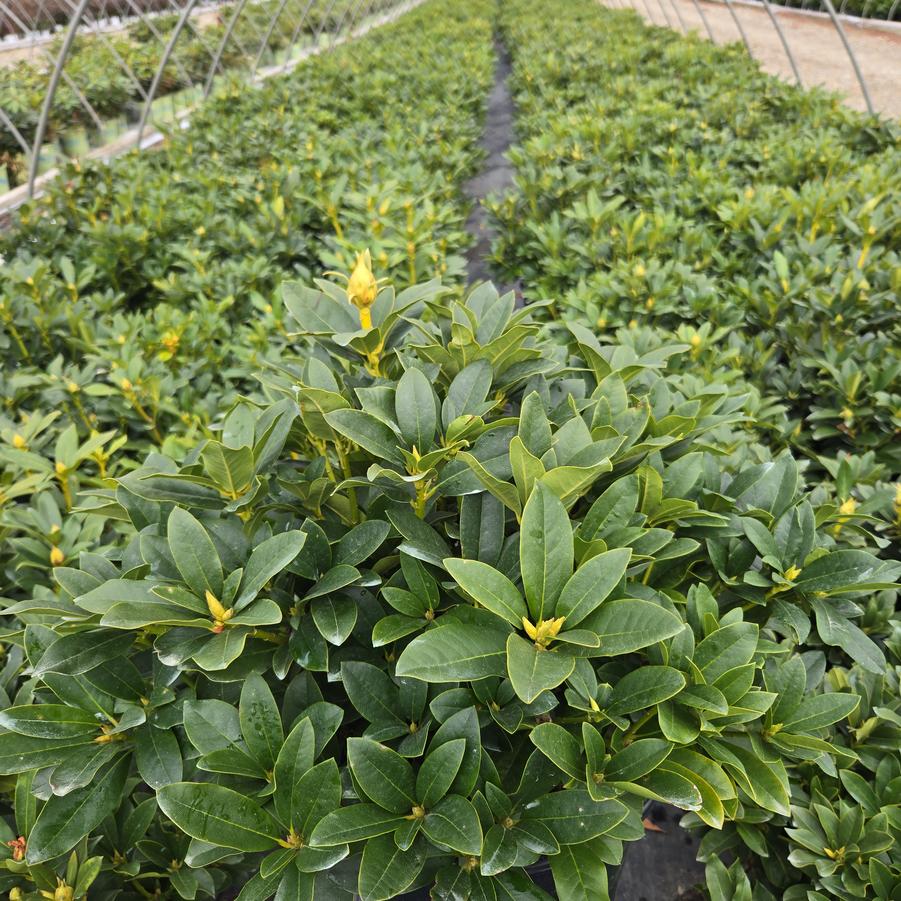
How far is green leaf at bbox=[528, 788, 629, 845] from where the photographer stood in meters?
0.79

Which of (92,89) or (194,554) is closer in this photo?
(194,554)

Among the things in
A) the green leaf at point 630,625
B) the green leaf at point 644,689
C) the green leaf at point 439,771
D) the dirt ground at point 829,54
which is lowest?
the dirt ground at point 829,54

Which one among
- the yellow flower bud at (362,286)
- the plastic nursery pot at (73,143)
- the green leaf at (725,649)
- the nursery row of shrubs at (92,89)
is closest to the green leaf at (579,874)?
the green leaf at (725,649)

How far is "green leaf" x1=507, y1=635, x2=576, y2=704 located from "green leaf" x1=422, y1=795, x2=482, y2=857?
18cm

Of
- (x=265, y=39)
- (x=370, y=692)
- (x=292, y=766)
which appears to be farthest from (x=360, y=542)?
(x=265, y=39)

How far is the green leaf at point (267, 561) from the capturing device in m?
0.87

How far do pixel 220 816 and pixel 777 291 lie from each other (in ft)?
8.95

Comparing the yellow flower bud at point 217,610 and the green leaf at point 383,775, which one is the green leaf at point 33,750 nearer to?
the yellow flower bud at point 217,610

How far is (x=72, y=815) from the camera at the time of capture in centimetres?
86

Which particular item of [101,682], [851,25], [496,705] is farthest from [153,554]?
[851,25]

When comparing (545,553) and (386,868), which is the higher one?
(545,553)

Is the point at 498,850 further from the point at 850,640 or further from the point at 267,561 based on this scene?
the point at 850,640

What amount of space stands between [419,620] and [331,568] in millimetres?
172

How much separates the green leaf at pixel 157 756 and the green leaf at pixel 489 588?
52cm
